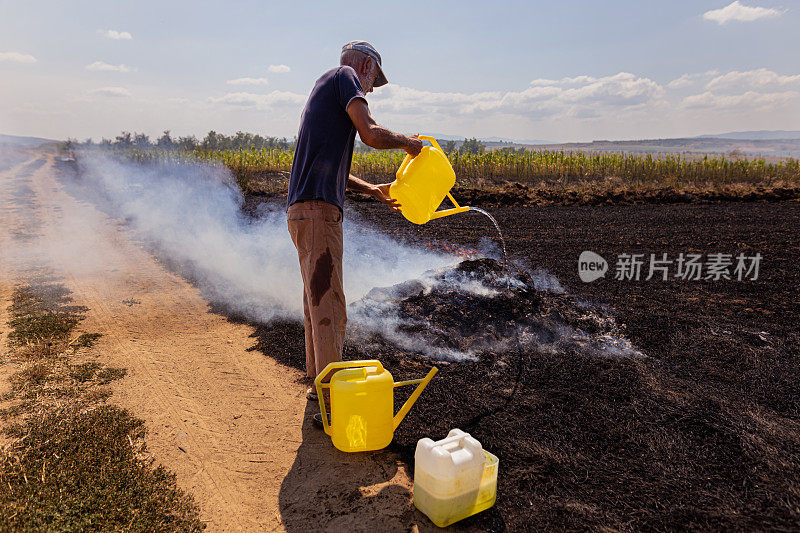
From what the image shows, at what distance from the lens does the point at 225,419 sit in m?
2.83

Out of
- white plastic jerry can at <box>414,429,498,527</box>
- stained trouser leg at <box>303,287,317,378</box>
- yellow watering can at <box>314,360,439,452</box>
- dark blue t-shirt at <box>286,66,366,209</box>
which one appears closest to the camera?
white plastic jerry can at <box>414,429,498,527</box>

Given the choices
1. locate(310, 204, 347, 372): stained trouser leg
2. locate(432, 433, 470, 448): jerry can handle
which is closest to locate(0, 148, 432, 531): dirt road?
locate(432, 433, 470, 448): jerry can handle

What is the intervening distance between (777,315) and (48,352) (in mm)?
6432

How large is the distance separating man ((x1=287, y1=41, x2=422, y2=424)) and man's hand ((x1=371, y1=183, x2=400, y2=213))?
1.28ft

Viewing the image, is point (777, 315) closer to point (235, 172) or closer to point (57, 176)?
point (235, 172)

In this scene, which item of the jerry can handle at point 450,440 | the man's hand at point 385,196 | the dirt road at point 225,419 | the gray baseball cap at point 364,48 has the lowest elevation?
the dirt road at point 225,419

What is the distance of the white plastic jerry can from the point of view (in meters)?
1.85

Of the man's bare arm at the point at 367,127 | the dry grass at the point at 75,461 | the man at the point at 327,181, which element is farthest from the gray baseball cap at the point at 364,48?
the dry grass at the point at 75,461

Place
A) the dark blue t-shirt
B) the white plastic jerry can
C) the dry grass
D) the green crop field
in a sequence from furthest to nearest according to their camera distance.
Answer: the green crop field → the dark blue t-shirt → the dry grass → the white plastic jerry can

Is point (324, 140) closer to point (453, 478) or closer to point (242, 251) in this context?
point (453, 478)

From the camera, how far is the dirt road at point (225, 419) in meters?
2.09

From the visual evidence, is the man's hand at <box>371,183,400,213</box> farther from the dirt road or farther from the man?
the dirt road

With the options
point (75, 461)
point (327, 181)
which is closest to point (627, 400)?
point (327, 181)

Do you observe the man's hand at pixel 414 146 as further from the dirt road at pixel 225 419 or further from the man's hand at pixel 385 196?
the dirt road at pixel 225 419
